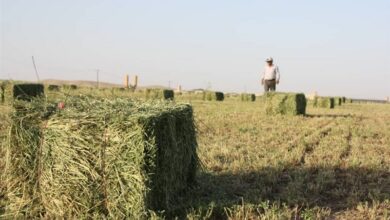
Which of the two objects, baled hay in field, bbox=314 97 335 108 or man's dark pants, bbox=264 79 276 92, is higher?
man's dark pants, bbox=264 79 276 92

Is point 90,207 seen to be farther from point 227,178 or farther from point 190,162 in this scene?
point 227,178

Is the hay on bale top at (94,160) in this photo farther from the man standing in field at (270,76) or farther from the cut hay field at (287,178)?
the man standing in field at (270,76)

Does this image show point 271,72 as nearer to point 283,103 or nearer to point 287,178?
point 283,103

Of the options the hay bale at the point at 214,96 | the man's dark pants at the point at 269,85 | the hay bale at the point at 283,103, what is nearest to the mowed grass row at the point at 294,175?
the hay bale at the point at 283,103

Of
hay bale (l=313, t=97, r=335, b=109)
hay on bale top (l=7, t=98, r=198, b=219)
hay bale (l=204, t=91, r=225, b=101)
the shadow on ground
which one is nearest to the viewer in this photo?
hay on bale top (l=7, t=98, r=198, b=219)

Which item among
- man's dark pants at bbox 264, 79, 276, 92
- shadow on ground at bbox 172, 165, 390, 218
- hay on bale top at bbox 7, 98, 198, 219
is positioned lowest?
shadow on ground at bbox 172, 165, 390, 218

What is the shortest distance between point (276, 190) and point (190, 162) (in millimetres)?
1103

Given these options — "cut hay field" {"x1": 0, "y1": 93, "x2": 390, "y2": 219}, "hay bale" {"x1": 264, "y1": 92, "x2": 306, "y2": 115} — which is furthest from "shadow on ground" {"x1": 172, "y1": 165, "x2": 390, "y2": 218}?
"hay bale" {"x1": 264, "y1": 92, "x2": 306, "y2": 115}

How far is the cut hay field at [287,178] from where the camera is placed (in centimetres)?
510

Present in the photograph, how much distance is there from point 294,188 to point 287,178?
685mm

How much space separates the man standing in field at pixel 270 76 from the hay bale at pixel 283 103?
70cm

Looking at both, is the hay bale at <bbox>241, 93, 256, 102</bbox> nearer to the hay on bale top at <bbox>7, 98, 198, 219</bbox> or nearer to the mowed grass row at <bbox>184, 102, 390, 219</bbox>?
the mowed grass row at <bbox>184, 102, 390, 219</bbox>

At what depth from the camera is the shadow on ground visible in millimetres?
5479

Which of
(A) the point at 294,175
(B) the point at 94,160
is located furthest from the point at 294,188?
(B) the point at 94,160
